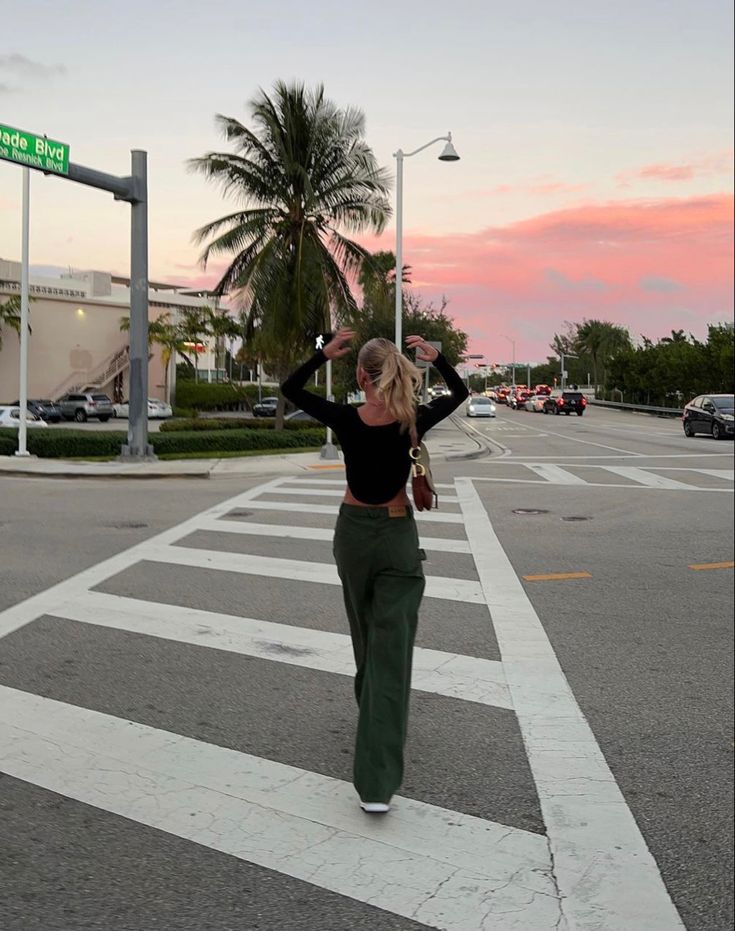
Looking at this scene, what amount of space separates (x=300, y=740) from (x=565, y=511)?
10.0 m

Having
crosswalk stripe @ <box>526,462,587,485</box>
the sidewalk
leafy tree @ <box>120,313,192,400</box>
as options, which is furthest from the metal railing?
crosswalk stripe @ <box>526,462,587,485</box>

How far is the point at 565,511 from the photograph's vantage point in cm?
1451

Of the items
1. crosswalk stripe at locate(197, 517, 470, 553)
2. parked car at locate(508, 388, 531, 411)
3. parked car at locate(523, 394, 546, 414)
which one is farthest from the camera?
parked car at locate(508, 388, 531, 411)

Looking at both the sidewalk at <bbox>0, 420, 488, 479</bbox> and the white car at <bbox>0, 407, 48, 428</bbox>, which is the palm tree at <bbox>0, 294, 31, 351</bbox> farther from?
the sidewalk at <bbox>0, 420, 488, 479</bbox>

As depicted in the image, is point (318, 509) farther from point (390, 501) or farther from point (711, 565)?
point (390, 501)

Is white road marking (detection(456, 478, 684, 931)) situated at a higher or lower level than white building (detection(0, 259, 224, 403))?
lower

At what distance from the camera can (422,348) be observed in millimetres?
3010

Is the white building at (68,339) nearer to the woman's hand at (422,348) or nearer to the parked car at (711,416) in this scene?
the parked car at (711,416)

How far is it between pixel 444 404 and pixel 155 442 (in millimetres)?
22154

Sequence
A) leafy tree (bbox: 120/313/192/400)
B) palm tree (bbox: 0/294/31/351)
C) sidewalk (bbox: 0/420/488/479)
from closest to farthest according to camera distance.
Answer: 1. sidewalk (bbox: 0/420/488/479)
2. palm tree (bbox: 0/294/31/351)
3. leafy tree (bbox: 120/313/192/400)

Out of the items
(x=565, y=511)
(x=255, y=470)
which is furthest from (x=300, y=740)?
(x=255, y=470)

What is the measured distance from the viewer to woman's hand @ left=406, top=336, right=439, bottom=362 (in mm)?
2904

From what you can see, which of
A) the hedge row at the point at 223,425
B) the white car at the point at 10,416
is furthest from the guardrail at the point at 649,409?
the white car at the point at 10,416

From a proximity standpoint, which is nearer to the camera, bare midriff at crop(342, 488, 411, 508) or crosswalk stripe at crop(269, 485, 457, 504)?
bare midriff at crop(342, 488, 411, 508)
